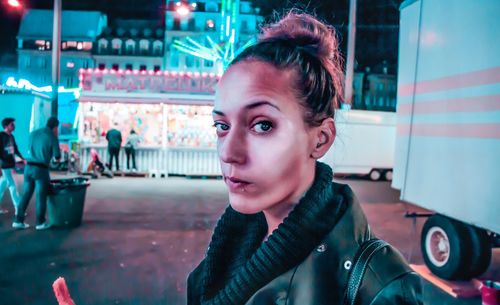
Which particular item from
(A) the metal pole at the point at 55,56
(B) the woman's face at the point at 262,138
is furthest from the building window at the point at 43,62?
(B) the woman's face at the point at 262,138

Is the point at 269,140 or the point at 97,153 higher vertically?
the point at 269,140

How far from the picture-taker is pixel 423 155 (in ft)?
17.6

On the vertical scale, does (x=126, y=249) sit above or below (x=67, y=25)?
below

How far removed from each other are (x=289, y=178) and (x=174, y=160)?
15.0 metres

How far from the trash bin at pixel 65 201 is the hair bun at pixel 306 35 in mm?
6881

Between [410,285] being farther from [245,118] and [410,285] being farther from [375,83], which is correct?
[375,83]

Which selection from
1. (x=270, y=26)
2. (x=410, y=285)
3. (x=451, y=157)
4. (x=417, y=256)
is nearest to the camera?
(x=410, y=285)

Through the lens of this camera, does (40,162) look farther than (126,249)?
Yes

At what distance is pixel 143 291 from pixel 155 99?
11266 mm

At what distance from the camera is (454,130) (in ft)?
15.7

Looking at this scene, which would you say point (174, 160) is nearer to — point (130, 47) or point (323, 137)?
point (323, 137)

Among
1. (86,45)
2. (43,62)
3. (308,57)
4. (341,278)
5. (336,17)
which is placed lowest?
(341,278)

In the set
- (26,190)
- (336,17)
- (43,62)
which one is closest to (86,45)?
(43,62)

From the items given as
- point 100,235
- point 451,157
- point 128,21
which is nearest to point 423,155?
point 451,157
